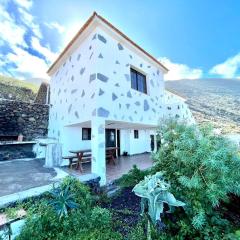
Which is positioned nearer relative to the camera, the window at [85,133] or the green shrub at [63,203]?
the green shrub at [63,203]

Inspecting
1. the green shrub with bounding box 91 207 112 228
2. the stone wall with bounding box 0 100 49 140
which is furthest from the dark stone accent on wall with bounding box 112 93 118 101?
the stone wall with bounding box 0 100 49 140

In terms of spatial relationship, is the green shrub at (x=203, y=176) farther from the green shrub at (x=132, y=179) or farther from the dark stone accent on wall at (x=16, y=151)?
the dark stone accent on wall at (x=16, y=151)

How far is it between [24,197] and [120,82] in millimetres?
5345

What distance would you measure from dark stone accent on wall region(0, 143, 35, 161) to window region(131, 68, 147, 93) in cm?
666

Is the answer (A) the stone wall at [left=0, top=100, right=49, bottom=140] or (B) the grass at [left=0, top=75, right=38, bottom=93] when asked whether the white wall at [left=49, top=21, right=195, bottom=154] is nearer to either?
(A) the stone wall at [left=0, top=100, right=49, bottom=140]

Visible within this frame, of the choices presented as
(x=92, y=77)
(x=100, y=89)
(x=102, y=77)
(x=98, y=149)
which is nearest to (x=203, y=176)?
(x=98, y=149)

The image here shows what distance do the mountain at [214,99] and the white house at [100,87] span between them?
11376mm

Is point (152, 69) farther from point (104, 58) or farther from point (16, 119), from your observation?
point (16, 119)

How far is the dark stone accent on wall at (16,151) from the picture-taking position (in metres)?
8.29

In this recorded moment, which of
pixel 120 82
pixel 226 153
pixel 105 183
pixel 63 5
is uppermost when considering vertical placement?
pixel 63 5

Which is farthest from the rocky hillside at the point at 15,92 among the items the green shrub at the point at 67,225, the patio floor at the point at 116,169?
the green shrub at the point at 67,225

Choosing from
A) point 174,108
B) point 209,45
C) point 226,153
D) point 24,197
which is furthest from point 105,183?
point 174,108

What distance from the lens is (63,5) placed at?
21.9 ft

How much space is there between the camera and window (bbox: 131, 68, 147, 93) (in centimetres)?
830
